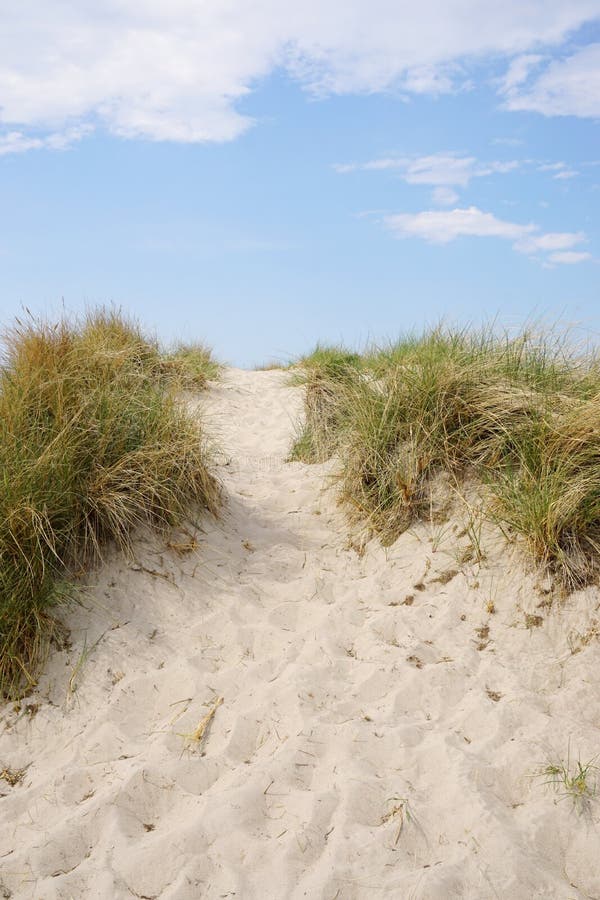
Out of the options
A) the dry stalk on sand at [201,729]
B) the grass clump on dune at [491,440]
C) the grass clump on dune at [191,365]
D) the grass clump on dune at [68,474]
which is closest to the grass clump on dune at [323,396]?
the grass clump on dune at [491,440]

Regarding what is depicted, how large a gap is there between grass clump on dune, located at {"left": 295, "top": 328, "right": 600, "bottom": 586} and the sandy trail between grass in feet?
0.74

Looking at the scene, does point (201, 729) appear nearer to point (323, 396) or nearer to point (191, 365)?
point (323, 396)

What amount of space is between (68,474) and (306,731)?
1.82 meters

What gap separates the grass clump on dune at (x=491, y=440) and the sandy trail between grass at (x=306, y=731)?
225mm

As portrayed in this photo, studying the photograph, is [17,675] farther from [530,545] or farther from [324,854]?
[530,545]

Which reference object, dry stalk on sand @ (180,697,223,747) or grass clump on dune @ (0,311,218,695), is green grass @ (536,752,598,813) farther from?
grass clump on dune @ (0,311,218,695)

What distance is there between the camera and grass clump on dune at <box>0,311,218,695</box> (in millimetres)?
3559

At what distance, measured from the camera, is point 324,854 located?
244 centimetres

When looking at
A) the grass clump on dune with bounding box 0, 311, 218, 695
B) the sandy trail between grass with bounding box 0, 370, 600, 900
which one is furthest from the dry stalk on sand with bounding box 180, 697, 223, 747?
the grass clump on dune with bounding box 0, 311, 218, 695

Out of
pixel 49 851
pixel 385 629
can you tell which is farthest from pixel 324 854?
pixel 385 629

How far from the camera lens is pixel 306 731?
2.96 metres

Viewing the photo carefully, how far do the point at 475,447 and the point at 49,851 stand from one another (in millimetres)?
2894

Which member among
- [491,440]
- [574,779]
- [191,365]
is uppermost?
[191,365]

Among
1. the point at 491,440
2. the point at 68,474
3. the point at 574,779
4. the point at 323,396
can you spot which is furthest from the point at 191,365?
the point at 574,779
